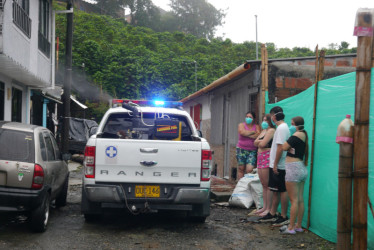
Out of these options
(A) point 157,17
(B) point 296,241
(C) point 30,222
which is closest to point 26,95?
(C) point 30,222

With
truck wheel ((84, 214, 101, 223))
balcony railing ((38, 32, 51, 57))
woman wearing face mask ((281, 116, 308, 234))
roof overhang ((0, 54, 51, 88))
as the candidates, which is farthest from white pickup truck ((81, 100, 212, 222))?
balcony railing ((38, 32, 51, 57))

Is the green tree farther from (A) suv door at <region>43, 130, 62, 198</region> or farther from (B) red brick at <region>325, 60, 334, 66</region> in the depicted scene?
(A) suv door at <region>43, 130, 62, 198</region>

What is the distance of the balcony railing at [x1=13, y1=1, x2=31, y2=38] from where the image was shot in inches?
431

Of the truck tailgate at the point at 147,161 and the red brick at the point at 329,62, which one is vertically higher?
the red brick at the point at 329,62

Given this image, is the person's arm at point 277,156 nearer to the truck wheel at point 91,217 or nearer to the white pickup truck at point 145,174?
the white pickup truck at point 145,174

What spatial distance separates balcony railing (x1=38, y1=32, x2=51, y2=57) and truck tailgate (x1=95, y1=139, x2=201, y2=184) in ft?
31.5

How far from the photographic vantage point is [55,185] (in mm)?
7051

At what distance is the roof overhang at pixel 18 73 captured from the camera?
10406 mm

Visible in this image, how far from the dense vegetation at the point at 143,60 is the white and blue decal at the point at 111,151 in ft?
99.4

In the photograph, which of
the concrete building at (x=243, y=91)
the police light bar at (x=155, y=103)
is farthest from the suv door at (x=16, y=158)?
the concrete building at (x=243, y=91)

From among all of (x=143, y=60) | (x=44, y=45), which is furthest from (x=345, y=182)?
(x=143, y=60)

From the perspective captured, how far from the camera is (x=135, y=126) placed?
748 centimetres

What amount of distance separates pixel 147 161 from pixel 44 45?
10697 mm

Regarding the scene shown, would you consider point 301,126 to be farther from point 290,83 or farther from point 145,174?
point 290,83
